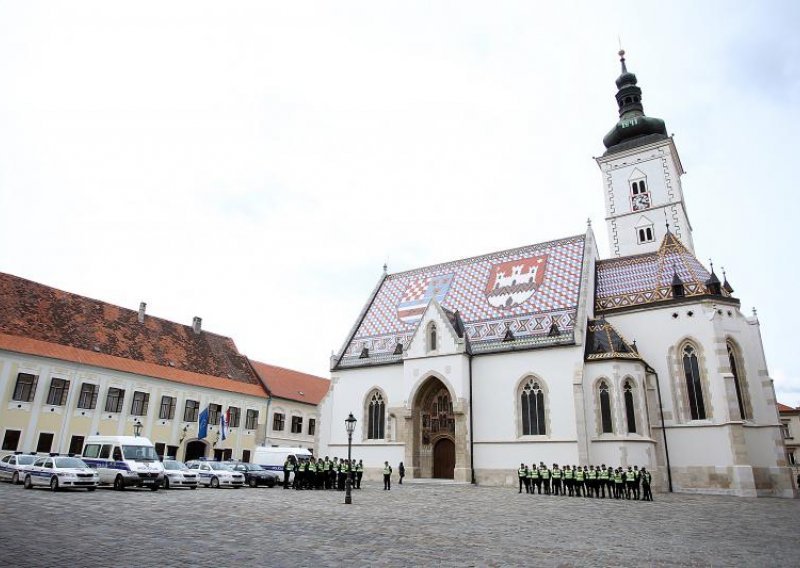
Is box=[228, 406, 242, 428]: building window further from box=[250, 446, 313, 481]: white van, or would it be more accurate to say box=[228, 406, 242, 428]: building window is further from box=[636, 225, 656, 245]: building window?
box=[636, 225, 656, 245]: building window

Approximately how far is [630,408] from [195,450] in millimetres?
30496

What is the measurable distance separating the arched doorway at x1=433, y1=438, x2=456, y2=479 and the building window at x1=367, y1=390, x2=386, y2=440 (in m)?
4.15

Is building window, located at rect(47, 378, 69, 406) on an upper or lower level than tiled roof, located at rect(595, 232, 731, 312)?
lower

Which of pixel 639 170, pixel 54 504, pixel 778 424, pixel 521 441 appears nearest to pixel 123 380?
pixel 54 504

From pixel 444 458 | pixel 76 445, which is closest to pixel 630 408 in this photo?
pixel 444 458

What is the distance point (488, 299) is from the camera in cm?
3650

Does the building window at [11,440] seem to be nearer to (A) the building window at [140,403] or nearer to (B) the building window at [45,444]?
(B) the building window at [45,444]

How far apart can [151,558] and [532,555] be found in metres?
5.88

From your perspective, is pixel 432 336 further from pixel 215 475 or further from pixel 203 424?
pixel 203 424

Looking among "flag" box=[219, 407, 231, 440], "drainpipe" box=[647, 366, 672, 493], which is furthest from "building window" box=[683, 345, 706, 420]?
"flag" box=[219, 407, 231, 440]

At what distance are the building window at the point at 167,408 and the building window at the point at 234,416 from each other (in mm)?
4970

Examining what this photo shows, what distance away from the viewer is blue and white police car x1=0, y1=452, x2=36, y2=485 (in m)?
22.3

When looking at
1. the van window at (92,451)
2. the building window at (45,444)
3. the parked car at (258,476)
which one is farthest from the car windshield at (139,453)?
the building window at (45,444)

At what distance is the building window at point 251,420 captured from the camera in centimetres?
4481
